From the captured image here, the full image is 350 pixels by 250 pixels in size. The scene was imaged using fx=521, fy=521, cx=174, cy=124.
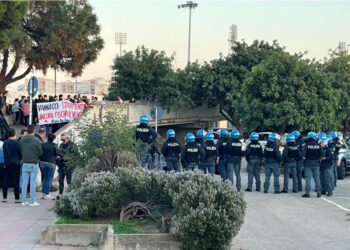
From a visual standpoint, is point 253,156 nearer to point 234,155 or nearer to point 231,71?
point 234,155

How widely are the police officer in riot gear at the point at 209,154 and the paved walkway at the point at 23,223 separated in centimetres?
470

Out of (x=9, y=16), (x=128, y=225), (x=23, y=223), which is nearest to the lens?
(x=128, y=225)

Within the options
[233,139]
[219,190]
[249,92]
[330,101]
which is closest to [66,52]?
[249,92]

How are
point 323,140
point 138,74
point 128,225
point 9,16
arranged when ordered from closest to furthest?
1. point 128,225
2. point 323,140
3. point 9,16
4. point 138,74

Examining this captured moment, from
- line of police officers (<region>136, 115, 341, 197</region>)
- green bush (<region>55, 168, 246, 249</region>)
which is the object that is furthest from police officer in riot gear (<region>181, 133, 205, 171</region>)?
green bush (<region>55, 168, 246, 249</region>)

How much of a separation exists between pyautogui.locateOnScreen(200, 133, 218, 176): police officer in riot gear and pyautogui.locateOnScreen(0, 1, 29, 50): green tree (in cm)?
1234

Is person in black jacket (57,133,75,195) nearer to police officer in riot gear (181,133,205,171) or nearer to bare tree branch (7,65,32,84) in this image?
police officer in riot gear (181,133,205,171)

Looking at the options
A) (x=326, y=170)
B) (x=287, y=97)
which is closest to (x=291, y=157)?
(x=326, y=170)

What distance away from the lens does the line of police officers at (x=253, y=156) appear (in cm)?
1443

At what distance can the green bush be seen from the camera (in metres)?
7.38

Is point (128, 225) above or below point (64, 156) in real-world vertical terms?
below

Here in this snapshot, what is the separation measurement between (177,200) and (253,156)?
7779 mm

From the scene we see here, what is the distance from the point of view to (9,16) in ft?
76.2

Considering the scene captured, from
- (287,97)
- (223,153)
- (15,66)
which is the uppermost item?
(15,66)
